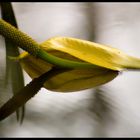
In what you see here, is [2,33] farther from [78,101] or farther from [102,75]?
[78,101]

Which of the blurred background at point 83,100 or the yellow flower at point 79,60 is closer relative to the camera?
the yellow flower at point 79,60

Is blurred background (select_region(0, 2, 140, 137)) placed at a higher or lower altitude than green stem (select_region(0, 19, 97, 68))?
lower

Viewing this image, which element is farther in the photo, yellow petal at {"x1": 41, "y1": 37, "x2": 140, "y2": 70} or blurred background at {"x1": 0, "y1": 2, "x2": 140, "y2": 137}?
blurred background at {"x1": 0, "y1": 2, "x2": 140, "y2": 137}

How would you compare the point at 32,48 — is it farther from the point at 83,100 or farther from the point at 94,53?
the point at 83,100

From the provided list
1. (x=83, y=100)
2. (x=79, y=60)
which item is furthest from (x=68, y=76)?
(x=83, y=100)

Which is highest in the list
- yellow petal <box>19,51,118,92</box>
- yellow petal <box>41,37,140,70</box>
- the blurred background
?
yellow petal <box>41,37,140,70</box>
